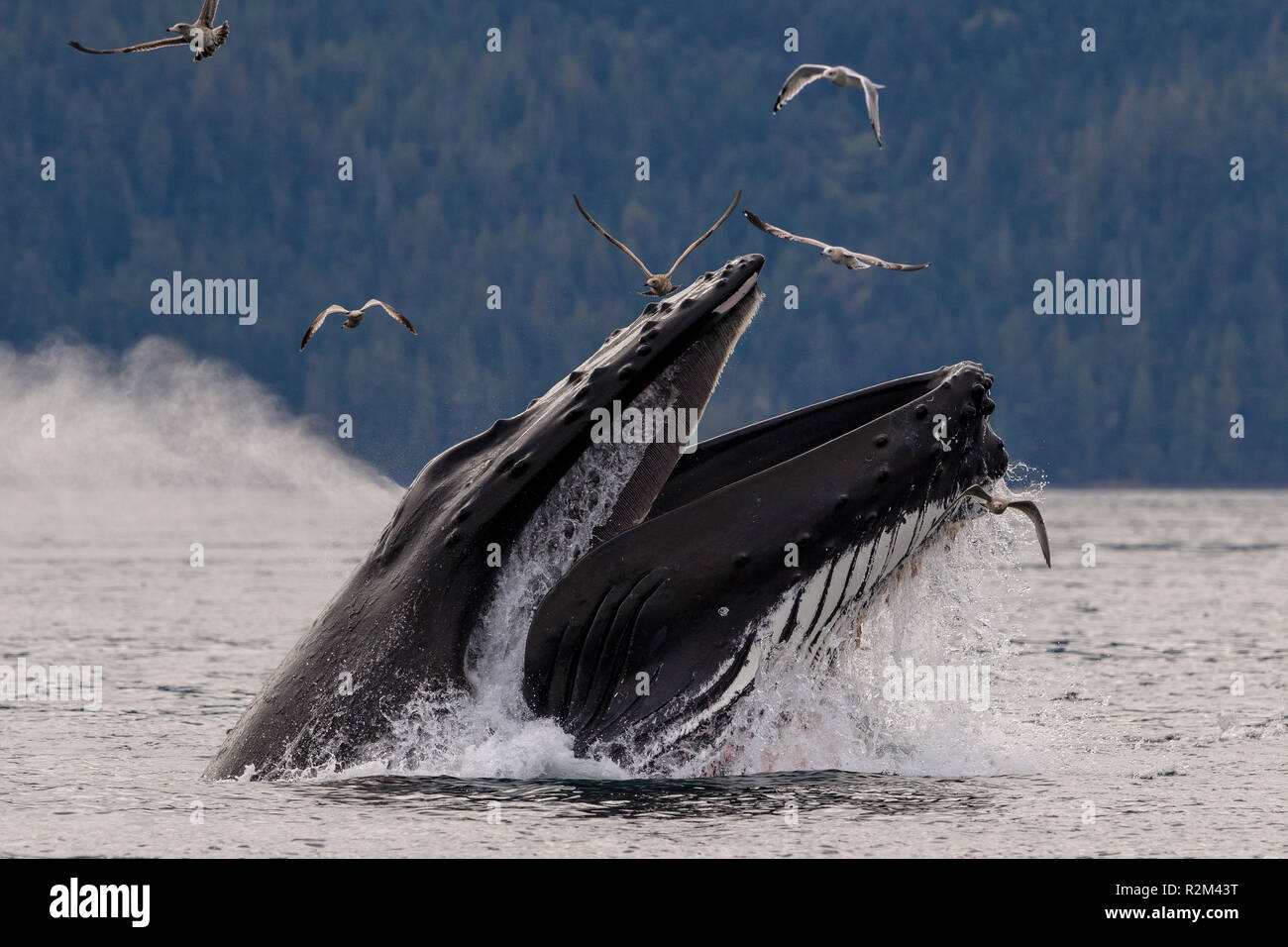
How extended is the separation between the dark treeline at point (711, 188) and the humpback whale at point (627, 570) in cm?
12031

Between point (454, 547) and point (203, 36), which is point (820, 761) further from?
point (203, 36)

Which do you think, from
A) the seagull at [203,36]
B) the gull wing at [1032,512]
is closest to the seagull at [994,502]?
the gull wing at [1032,512]

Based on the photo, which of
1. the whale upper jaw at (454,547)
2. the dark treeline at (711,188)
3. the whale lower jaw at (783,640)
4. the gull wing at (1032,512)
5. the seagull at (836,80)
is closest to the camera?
the whale upper jaw at (454,547)

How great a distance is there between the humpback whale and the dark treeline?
395 ft

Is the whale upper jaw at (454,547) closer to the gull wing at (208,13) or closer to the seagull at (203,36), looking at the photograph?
the seagull at (203,36)

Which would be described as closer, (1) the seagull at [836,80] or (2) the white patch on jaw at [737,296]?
(2) the white patch on jaw at [737,296]

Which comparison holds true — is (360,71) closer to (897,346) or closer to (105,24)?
(105,24)

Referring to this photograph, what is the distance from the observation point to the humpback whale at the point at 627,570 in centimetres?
695

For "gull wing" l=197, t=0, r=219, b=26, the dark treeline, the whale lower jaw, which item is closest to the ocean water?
the whale lower jaw

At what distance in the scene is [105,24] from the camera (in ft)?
574

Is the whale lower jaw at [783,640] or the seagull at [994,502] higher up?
the seagull at [994,502]

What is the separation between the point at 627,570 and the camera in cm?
695
